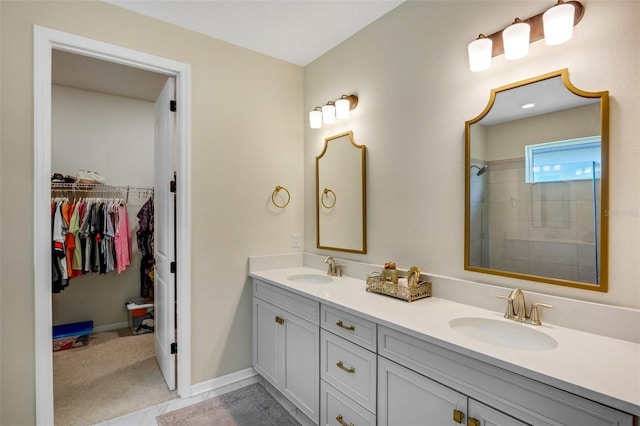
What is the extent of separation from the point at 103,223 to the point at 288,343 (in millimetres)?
2384

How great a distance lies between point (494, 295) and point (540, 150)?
692 millimetres

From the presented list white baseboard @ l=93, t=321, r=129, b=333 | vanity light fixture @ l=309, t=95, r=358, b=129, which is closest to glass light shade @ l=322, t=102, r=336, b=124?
vanity light fixture @ l=309, t=95, r=358, b=129

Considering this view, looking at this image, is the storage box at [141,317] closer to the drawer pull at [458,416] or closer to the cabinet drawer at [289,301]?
the cabinet drawer at [289,301]

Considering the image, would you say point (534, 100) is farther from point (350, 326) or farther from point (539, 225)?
point (350, 326)

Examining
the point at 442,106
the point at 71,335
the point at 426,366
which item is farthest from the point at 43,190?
the point at 442,106

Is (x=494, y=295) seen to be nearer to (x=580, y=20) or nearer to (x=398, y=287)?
(x=398, y=287)

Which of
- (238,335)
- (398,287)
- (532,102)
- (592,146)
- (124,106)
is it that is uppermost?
(124,106)

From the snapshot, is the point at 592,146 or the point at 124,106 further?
the point at 124,106

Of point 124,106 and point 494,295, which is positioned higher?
point 124,106

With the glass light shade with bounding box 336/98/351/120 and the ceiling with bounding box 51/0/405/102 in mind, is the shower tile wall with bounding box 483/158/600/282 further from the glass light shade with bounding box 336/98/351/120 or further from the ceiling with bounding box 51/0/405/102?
the ceiling with bounding box 51/0/405/102

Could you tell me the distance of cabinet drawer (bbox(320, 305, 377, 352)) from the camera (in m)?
1.50

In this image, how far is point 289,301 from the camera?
208 cm

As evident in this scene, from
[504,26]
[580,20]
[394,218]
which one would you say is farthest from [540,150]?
[394,218]

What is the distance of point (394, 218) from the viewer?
206 cm
